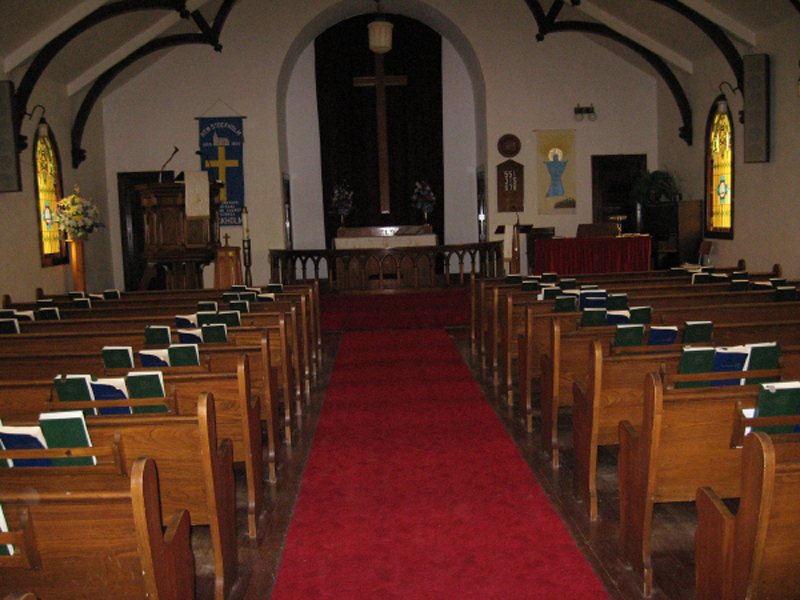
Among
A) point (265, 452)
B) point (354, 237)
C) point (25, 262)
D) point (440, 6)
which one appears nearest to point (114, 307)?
point (265, 452)

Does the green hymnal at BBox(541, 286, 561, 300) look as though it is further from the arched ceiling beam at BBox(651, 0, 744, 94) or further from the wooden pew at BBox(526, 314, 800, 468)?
the arched ceiling beam at BBox(651, 0, 744, 94)

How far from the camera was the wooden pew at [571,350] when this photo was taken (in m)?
3.76

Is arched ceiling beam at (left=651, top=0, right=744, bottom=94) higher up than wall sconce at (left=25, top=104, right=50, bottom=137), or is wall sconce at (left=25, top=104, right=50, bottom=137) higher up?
arched ceiling beam at (left=651, top=0, right=744, bottom=94)

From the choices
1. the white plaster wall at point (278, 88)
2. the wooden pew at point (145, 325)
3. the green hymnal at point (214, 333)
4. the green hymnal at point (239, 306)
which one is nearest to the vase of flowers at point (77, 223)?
the white plaster wall at point (278, 88)

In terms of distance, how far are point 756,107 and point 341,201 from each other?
6.79m

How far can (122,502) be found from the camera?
174 centimetres

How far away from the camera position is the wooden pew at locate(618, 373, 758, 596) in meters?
2.48

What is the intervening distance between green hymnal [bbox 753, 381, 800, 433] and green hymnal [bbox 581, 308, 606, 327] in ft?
6.06

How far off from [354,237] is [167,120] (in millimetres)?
3572

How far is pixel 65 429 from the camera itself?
2.16 metres

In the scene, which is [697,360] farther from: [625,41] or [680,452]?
[625,41]

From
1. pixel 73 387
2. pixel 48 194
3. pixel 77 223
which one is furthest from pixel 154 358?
pixel 48 194

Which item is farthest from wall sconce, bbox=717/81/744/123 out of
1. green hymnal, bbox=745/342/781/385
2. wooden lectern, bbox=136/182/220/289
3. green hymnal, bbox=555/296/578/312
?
green hymnal, bbox=745/342/781/385

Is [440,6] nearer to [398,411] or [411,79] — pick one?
[411,79]
